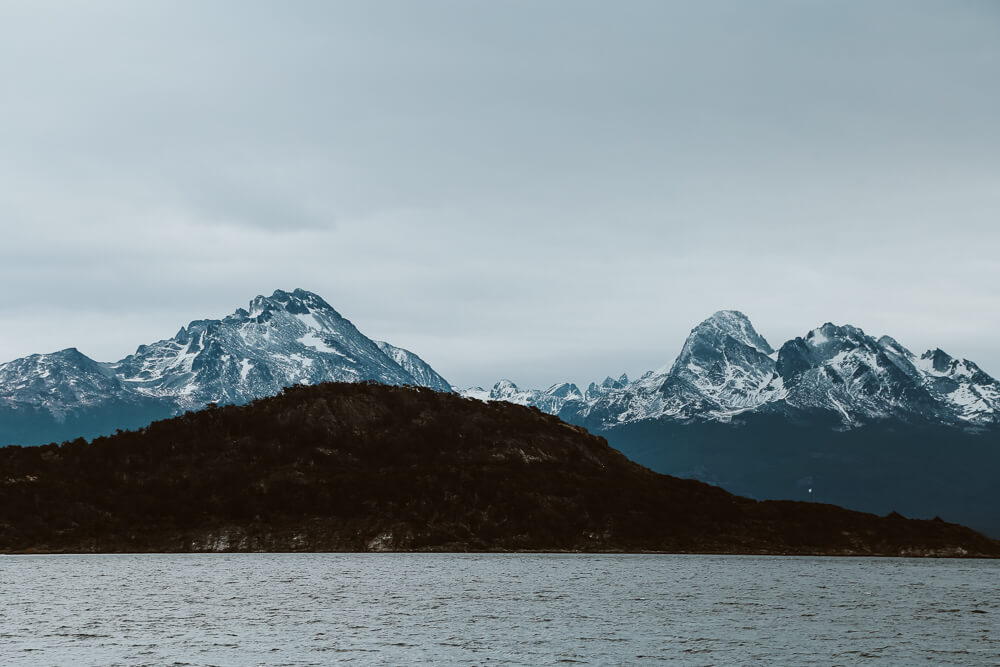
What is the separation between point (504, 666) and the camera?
83.3 meters

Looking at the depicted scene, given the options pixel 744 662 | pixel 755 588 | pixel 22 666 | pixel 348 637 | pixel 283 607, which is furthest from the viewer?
pixel 755 588

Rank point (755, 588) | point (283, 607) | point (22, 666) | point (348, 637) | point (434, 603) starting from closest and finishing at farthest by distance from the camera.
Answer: point (22, 666)
point (348, 637)
point (283, 607)
point (434, 603)
point (755, 588)

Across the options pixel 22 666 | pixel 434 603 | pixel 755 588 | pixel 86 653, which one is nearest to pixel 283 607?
pixel 434 603

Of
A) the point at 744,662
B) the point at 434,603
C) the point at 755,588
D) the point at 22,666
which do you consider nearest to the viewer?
the point at 22,666

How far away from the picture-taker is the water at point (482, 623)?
294 feet

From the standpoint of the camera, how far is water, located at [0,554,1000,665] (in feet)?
294

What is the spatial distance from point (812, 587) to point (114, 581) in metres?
115

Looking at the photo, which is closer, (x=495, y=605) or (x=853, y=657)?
(x=853, y=657)

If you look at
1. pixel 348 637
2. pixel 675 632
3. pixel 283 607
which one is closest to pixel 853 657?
pixel 675 632

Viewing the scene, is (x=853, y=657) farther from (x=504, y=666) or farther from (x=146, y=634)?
(x=146, y=634)

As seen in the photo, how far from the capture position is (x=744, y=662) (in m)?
86.0

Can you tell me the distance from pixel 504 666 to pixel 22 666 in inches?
1361

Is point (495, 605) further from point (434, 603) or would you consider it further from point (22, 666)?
point (22, 666)

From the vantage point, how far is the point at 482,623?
117m
